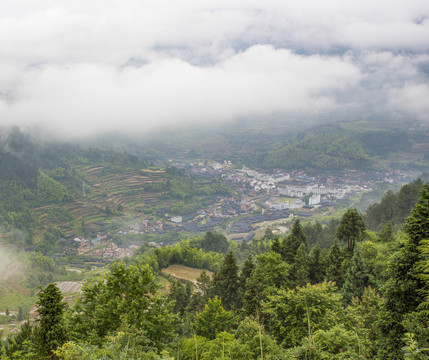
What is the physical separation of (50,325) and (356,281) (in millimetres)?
15010

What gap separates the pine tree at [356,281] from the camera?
52.8ft

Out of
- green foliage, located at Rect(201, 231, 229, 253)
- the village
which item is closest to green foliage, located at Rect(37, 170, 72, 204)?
the village

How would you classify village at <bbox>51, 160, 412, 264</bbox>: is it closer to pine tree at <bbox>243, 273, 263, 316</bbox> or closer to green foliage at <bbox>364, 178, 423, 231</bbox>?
green foliage at <bbox>364, 178, 423, 231</bbox>

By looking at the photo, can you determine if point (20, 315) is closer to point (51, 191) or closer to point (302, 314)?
point (302, 314)

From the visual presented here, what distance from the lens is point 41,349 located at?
8773 mm

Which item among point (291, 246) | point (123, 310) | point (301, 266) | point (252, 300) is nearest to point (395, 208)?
point (291, 246)

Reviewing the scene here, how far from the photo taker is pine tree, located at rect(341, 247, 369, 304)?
1610 cm

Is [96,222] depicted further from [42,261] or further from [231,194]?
[231,194]

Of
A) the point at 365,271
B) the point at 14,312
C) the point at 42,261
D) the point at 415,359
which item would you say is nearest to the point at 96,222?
the point at 42,261

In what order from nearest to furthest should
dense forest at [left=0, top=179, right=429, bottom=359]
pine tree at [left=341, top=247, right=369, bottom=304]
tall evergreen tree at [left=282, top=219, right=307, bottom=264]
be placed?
dense forest at [left=0, top=179, right=429, bottom=359] < pine tree at [left=341, top=247, right=369, bottom=304] < tall evergreen tree at [left=282, top=219, right=307, bottom=264]

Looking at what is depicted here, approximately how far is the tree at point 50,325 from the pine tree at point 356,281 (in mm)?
13909

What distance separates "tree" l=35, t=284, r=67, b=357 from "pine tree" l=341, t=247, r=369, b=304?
45.6ft

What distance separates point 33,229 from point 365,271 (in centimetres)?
6414

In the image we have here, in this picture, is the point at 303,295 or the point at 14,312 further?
the point at 14,312
